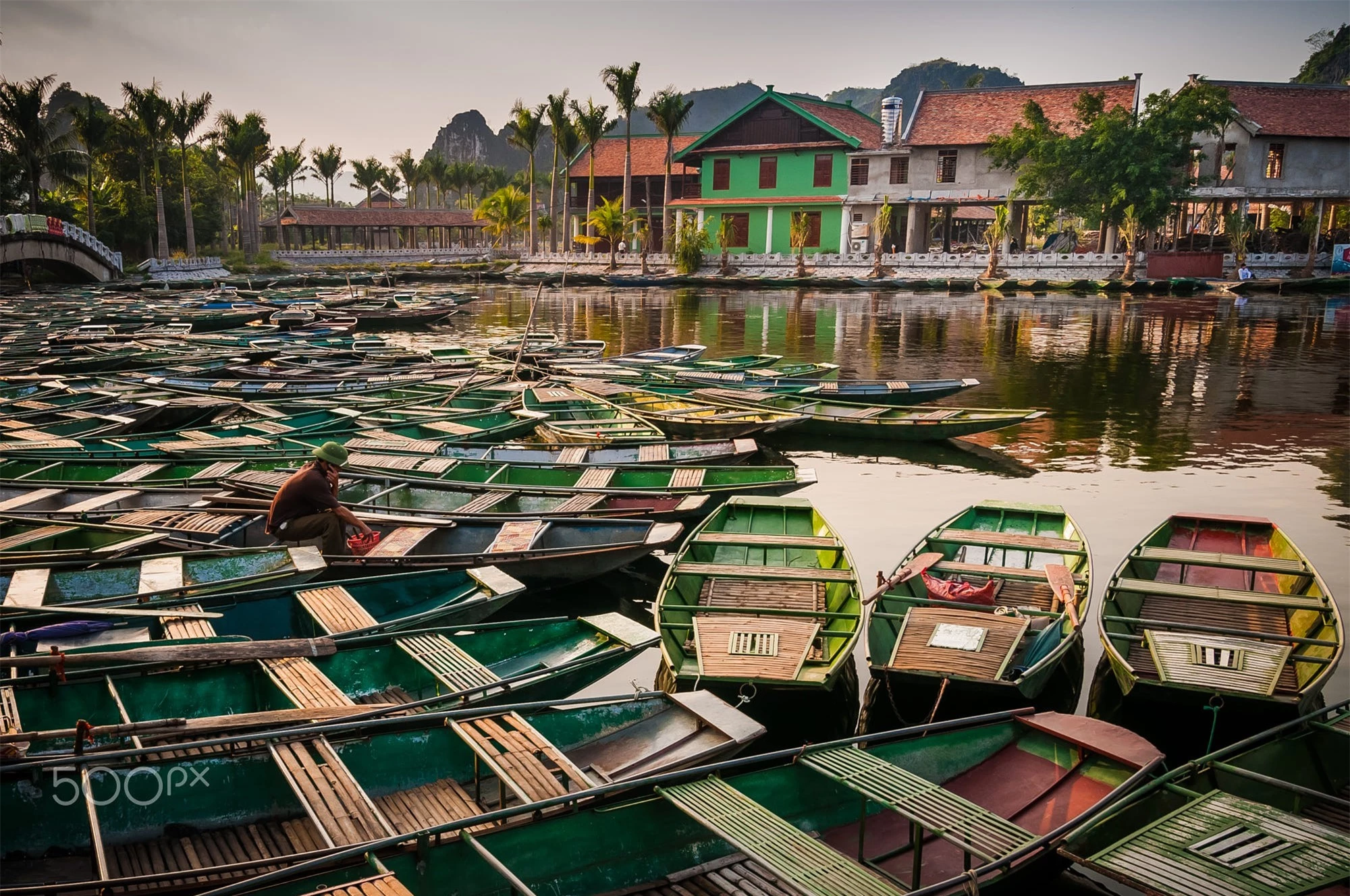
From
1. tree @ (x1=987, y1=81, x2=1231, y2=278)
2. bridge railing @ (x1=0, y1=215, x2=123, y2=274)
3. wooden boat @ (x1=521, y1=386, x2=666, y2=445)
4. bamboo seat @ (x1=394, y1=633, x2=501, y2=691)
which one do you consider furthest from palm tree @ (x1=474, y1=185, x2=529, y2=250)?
bamboo seat @ (x1=394, y1=633, x2=501, y2=691)

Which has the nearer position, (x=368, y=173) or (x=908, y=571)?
(x=908, y=571)

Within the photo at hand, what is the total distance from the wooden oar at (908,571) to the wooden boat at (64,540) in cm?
727

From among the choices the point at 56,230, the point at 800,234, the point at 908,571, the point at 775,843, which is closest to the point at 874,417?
the point at 908,571

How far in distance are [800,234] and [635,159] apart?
53.8 ft

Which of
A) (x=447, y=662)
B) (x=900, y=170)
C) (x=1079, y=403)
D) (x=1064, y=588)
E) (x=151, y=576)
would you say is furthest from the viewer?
(x=900, y=170)

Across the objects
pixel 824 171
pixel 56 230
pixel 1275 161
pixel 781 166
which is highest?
pixel 781 166

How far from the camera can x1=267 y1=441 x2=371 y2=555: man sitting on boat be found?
1041 centimetres

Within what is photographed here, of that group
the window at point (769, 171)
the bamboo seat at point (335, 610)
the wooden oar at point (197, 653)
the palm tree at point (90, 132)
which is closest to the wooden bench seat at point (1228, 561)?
the bamboo seat at point (335, 610)

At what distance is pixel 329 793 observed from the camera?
5750 mm

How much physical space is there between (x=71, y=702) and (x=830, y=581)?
6415 mm

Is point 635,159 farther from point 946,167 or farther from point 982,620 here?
point 982,620

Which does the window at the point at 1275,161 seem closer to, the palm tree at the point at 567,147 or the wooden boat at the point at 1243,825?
the palm tree at the point at 567,147

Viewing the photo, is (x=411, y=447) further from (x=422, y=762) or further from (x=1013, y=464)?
(x=1013, y=464)

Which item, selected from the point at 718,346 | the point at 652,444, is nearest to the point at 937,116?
the point at 718,346
